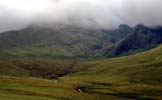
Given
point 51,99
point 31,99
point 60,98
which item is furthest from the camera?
point 60,98

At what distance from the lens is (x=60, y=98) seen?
19812cm

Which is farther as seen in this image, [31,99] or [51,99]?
[51,99]

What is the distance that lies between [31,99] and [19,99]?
8.00 metres

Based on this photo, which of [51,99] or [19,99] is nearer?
[19,99]

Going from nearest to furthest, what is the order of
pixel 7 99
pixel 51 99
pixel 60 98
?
1. pixel 7 99
2. pixel 51 99
3. pixel 60 98

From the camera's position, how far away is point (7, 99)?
156 meters

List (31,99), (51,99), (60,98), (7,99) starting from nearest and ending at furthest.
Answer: (7,99)
(31,99)
(51,99)
(60,98)

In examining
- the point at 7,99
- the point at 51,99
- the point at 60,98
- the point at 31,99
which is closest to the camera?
the point at 7,99

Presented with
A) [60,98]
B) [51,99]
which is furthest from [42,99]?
[60,98]

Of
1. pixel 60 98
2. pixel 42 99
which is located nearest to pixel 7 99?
pixel 42 99

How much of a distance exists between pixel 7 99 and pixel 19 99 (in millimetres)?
7968

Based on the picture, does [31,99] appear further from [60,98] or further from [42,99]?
[60,98]

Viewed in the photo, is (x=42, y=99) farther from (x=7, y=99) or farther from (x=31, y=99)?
(x=7, y=99)

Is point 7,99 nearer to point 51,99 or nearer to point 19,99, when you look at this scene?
point 19,99
